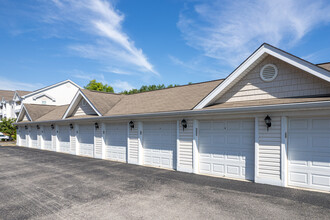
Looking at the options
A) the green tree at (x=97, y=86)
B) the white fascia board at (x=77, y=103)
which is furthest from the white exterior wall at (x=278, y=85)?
the green tree at (x=97, y=86)

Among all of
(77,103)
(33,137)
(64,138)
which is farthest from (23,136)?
(77,103)

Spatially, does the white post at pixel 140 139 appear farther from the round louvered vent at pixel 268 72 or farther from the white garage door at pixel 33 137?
the white garage door at pixel 33 137

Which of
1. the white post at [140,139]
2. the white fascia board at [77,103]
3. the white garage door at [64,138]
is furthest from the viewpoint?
the white garage door at [64,138]

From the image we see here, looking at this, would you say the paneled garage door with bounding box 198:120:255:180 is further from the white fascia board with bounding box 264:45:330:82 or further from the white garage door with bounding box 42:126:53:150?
the white garage door with bounding box 42:126:53:150

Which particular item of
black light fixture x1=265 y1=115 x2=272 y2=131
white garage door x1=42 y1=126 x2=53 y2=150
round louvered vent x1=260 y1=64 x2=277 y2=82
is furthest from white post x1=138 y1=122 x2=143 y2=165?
white garage door x1=42 y1=126 x2=53 y2=150

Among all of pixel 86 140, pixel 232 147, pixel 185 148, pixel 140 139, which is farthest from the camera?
pixel 86 140

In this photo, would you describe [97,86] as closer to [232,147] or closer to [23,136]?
[23,136]

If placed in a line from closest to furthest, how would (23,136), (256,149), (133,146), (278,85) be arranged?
1. (278,85)
2. (256,149)
3. (133,146)
4. (23,136)

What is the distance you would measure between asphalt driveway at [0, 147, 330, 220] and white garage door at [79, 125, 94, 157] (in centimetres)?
589

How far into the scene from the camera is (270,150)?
7.72m

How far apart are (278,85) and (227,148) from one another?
3253 mm

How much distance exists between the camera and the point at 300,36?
39.3ft

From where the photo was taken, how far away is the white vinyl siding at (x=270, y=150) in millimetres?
7555

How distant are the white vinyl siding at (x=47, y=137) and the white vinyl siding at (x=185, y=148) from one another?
15.8 metres
